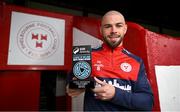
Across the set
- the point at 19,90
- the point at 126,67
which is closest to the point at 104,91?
the point at 126,67

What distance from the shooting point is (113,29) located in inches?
39.9

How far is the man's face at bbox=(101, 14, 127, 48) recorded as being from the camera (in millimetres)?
1014

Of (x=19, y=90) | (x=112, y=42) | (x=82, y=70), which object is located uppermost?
(x=112, y=42)

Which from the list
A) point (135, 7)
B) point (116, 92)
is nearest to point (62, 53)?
point (116, 92)

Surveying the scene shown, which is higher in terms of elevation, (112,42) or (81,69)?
(112,42)

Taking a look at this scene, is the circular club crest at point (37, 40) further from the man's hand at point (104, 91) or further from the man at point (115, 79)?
the man's hand at point (104, 91)

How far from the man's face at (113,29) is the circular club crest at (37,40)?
0.49 m

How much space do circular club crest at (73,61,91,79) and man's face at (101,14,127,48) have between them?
7.7 inches

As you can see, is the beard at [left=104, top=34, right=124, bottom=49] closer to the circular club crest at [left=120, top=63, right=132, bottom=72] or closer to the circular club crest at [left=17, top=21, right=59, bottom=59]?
the circular club crest at [left=120, top=63, right=132, bottom=72]

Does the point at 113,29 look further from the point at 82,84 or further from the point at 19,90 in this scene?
the point at 19,90

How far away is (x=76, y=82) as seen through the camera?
0.88 m

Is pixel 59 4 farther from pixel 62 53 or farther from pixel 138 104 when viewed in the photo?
pixel 138 104

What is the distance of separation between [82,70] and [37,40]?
61 cm

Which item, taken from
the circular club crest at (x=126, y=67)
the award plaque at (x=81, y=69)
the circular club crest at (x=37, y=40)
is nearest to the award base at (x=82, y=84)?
the award plaque at (x=81, y=69)
